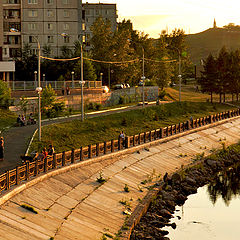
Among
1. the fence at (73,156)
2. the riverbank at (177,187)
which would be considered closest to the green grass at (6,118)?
the fence at (73,156)

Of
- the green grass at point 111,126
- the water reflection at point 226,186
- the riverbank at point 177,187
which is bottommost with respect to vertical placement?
the water reflection at point 226,186

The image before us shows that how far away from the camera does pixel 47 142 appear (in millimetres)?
42625

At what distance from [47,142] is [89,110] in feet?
83.7

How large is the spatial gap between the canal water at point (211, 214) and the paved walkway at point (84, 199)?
3293mm

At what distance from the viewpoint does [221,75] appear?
101188mm

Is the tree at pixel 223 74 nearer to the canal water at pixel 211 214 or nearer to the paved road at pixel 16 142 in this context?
the paved road at pixel 16 142

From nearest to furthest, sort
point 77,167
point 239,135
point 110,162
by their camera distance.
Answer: point 77,167 < point 110,162 < point 239,135

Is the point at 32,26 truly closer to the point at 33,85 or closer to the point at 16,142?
the point at 33,85

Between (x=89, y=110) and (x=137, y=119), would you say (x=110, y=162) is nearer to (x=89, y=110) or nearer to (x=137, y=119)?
(x=137, y=119)

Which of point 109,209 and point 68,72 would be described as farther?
point 68,72

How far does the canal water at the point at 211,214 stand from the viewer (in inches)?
1260

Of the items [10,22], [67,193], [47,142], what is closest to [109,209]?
[67,193]

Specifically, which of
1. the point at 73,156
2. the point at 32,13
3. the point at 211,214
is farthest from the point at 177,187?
the point at 32,13

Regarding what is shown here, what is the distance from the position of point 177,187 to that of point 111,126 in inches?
684
